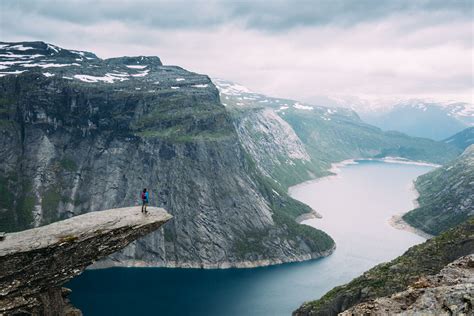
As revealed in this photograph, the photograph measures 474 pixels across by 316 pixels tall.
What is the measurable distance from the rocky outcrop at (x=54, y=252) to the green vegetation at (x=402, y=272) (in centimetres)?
A: 3905

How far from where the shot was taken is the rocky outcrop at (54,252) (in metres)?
40.0

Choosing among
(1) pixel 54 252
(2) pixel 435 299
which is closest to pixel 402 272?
(2) pixel 435 299

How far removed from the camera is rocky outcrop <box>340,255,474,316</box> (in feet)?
66.4

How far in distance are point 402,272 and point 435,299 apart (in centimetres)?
5965

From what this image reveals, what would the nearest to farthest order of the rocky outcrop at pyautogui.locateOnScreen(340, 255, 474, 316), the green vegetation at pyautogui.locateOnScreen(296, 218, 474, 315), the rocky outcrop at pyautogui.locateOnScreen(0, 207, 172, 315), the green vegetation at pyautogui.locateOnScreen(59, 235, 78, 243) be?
the rocky outcrop at pyautogui.locateOnScreen(340, 255, 474, 316), the rocky outcrop at pyautogui.locateOnScreen(0, 207, 172, 315), the green vegetation at pyautogui.locateOnScreen(59, 235, 78, 243), the green vegetation at pyautogui.locateOnScreen(296, 218, 474, 315)

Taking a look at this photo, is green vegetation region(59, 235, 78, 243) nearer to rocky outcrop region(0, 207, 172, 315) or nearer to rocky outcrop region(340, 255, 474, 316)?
rocky outcrop region(0, 207, 172, 315)

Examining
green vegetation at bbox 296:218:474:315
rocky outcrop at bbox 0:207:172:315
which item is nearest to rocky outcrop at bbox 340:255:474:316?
rocky outcrop at bbox 0:207:172:315

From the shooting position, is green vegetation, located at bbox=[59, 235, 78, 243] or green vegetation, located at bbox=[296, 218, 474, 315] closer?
green vegetation, located at bbox=[59, 235, 78, 243]

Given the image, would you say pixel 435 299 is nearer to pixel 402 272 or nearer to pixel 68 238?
pixel 68 238

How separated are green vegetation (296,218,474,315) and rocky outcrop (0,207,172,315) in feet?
128

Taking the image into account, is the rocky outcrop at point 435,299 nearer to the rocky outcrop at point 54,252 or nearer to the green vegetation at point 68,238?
the rocky outcrop at point 54,252

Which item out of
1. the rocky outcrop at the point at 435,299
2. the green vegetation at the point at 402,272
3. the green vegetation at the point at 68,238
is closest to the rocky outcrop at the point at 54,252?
the green vegetation at the point at 68,238

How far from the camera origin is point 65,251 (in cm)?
4266

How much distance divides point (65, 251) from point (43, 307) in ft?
24.8
